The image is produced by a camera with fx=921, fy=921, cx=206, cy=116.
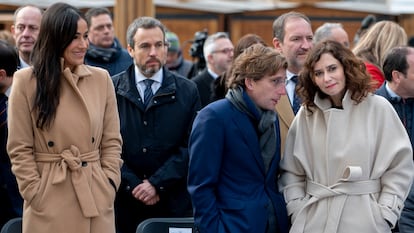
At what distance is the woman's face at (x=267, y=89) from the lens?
15.3 ft

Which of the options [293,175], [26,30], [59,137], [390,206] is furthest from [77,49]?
[390,206]

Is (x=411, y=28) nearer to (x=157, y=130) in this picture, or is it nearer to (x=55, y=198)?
(x=157, y=130)

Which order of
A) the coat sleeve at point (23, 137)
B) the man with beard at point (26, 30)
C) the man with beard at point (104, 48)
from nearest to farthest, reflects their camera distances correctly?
the coat sleeve at point (23, 137) < the man with beard at point (26, 30) < the man with beard at point (104, 48)

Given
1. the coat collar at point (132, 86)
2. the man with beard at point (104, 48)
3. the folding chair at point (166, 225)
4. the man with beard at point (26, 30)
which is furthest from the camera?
the man with beard at point (104, 48)

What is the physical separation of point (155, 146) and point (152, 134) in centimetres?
7

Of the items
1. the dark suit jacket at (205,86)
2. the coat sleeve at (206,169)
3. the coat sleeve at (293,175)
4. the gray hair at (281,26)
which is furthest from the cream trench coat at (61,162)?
the dark suit jacket at (205,86)

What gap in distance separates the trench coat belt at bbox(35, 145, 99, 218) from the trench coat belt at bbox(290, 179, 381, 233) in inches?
41.9

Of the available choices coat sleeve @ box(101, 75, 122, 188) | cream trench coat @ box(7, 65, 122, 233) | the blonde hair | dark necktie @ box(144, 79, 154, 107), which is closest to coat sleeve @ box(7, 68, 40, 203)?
cream trench coat @ box(7, 65, 122, 233)

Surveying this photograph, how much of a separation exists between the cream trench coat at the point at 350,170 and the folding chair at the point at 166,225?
733 millimetres

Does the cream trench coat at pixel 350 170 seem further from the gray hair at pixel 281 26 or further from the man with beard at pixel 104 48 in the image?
the man with beard at pixel 104 48

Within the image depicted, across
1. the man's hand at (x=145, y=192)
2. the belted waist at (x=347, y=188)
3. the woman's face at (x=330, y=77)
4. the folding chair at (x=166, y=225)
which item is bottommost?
the folding chair at (x=166, y=225)

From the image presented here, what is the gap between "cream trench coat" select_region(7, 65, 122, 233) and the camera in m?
4.56

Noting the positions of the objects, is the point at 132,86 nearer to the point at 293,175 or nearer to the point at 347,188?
the point at 293,175

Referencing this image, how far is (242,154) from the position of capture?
15.2 ft
